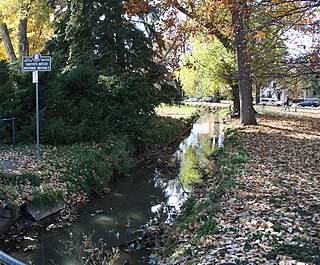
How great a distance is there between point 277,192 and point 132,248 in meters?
3.09

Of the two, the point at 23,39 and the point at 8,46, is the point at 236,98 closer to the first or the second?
the point at 23,39

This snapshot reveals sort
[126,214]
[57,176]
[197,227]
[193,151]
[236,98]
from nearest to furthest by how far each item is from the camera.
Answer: [197,227] → [126,214] → [57,176] → [193,151] → [236,98]

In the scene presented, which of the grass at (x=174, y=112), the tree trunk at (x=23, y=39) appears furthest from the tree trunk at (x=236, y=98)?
the tree trunk at (x=23, y=39)

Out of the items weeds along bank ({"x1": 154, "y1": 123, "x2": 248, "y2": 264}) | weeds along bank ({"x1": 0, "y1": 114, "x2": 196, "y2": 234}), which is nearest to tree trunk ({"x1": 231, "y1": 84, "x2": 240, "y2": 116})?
weeds along bank ({"x1": 0, "y1": 114, "x2": 196, "y2": 234})

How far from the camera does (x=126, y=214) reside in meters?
8.63

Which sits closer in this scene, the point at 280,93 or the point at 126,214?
the point at 280,93

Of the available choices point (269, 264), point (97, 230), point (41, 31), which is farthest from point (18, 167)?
point (41, 31)

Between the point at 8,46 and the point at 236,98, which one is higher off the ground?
the point at 8,46

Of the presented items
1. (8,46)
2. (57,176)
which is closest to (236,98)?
Answer: (8,46)

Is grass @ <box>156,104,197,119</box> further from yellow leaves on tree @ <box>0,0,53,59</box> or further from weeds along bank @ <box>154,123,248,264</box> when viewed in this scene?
weeds along bank @ <box>154,123,248,264</box>

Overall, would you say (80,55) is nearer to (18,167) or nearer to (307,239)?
(18,167)

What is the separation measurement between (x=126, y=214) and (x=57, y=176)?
200 cm

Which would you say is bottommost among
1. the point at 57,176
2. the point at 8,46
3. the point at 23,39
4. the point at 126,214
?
the point at 126,214

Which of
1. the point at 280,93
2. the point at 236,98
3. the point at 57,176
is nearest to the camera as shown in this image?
the point at 280,93
